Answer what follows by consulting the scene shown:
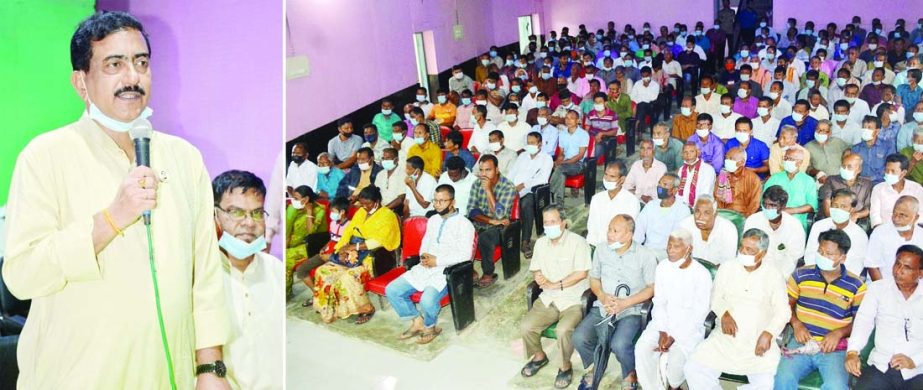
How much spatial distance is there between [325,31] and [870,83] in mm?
4758

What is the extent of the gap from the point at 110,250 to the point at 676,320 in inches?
98.3

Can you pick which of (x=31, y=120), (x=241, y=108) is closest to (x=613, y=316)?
(x=241, y=108)

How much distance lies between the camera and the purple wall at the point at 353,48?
5.33m

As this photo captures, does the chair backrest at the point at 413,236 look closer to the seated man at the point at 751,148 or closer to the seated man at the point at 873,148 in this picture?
the seated man at the point at 751,148

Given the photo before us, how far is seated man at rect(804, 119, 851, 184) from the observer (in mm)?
4668

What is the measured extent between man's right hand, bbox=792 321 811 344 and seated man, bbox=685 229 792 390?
0.33 ft

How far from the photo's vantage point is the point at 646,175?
468 centimetres

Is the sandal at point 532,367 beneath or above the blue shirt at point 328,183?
beneath

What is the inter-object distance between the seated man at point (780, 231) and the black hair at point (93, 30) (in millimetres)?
3205

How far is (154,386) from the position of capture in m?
1.60

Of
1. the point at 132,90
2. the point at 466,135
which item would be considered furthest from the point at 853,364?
the point at 466,135

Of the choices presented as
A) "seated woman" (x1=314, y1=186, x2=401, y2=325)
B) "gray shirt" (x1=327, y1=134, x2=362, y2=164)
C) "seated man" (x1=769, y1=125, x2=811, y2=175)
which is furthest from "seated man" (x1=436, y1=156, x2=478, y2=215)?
"seated man" (x1=769, y1=125, x2=811, y2=175)

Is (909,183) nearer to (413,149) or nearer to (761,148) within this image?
(761,148)

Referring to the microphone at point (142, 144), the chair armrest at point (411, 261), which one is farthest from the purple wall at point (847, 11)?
the microphone at point (142, 144)
